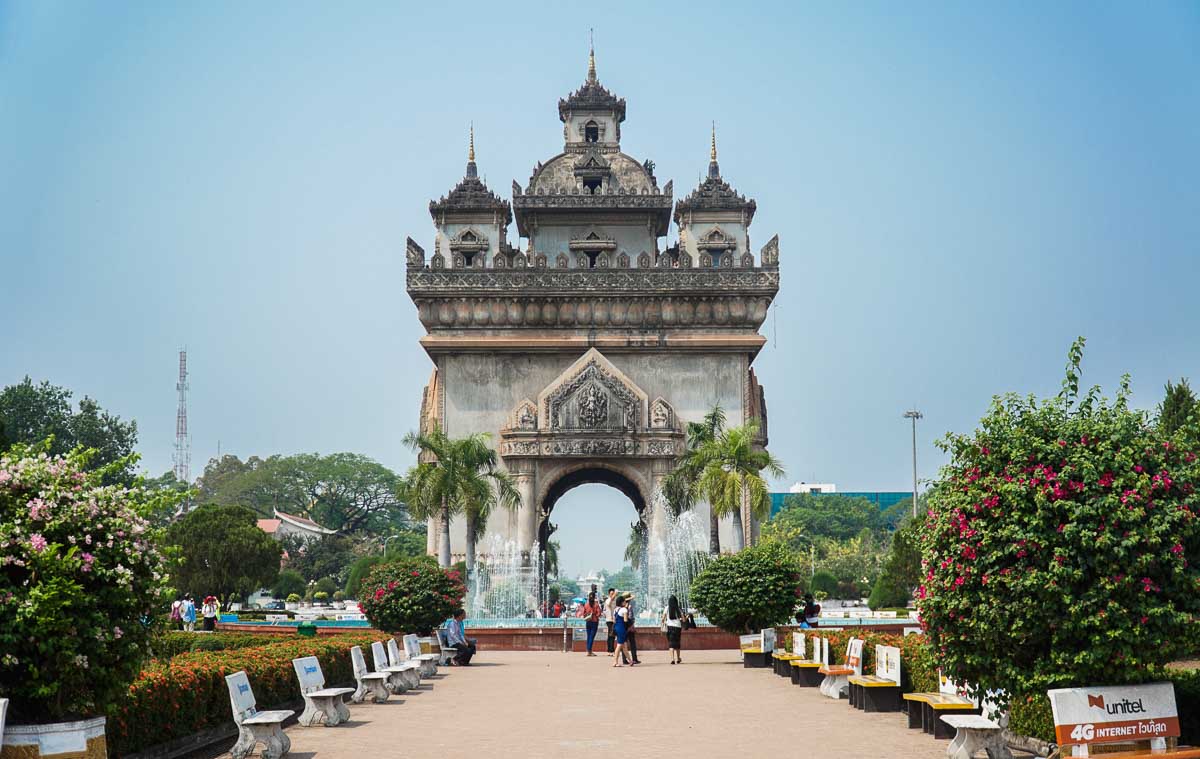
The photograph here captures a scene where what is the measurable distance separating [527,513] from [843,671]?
27.9 m

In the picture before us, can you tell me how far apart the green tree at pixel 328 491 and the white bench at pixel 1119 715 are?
314ft

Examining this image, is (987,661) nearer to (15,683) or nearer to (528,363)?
(15,683)

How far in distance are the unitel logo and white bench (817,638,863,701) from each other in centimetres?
685

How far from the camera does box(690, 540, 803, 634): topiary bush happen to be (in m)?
26.3

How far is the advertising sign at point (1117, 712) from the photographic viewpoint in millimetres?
10734

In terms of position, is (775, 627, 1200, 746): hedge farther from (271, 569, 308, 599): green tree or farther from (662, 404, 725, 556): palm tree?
(271, 569, 308, 599): green tree

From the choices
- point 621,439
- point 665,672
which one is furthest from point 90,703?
point 621,439

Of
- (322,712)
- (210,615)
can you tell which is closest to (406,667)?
(322,712)

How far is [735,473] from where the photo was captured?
38875 millimetres

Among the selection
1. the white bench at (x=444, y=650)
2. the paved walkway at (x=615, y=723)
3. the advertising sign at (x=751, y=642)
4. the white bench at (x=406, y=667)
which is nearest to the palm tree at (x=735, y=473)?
the advertising sign at (x=751, y=642)

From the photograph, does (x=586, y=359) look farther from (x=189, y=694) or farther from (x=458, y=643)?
(x=189, y=694)

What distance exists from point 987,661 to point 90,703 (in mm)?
7180

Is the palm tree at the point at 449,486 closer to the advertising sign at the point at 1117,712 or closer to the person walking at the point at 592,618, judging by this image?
the person walking at the point at 592,618

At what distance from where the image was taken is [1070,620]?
10.9m
